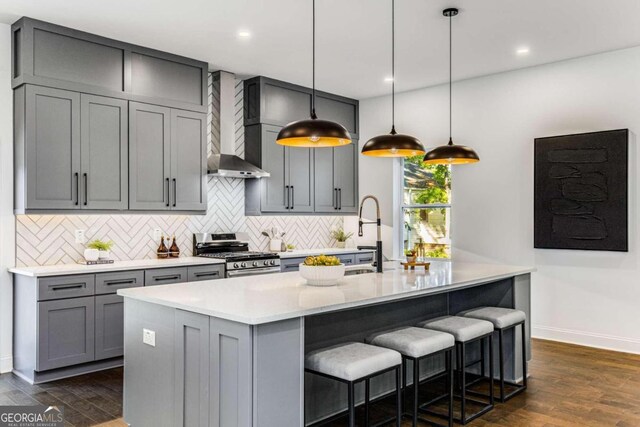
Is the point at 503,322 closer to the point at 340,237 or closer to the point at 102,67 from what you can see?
the point at 340,237

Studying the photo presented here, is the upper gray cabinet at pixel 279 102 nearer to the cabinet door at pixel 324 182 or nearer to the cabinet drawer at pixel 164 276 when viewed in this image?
the cabinet door at pixel 324 182

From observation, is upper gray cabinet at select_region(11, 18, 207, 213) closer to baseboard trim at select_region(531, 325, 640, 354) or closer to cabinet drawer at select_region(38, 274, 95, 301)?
cabinet drawer at select_region(38, 274, 95, 301)

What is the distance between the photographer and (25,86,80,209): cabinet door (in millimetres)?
4266

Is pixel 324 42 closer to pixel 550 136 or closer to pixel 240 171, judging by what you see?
pixel 240 171

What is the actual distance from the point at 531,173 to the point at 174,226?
12.9 ft

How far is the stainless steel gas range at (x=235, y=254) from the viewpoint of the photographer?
534 cm

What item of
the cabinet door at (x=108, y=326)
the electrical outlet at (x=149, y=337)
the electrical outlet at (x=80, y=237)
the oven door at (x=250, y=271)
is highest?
the electrical outlet at (x=80, y=237)

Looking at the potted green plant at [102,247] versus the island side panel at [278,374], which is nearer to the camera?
the island side panel at [278,374]

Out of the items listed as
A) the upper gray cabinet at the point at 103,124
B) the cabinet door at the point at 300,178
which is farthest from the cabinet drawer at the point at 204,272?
the cabinet door at the point at 300,178

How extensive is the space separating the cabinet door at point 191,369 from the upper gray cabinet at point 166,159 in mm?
2558

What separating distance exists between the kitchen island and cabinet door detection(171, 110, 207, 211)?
1976 millimetres

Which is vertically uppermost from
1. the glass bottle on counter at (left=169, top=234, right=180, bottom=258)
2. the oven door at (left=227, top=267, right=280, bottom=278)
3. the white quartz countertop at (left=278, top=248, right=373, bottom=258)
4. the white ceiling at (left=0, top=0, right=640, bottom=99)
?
the white ceiling at (left=0, top=0, right=640, bottom=99)

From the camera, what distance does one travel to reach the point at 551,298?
553 cm

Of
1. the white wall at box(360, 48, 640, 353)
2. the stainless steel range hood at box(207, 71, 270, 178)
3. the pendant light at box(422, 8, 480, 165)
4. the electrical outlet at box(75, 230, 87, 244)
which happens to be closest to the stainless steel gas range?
the stainless steel range hood at box(207, 71, 270, 178)
